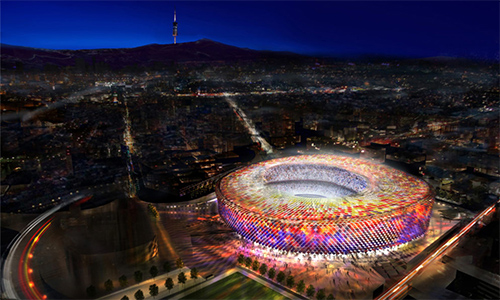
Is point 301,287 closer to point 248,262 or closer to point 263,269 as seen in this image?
point 263,269

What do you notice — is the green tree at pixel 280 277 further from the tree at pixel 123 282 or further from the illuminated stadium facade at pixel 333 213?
the tree at pixel 123 282

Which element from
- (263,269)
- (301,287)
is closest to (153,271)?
(263,269)

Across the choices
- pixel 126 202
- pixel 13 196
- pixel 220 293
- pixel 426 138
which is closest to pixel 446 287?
pixel 220 293

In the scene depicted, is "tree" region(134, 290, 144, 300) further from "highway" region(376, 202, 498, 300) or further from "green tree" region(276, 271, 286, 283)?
"highway" region(376, 202, 498, 300)

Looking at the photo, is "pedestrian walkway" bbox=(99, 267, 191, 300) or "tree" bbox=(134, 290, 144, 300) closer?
Result: "tree" bbox=(134, 290, 144, 300)

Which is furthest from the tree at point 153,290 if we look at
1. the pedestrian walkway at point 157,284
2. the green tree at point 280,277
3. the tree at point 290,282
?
the tree at point 290,282

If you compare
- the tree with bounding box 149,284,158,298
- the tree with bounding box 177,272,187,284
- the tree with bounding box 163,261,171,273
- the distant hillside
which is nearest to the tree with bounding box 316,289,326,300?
the tree with bounding box 177,272,187,284
